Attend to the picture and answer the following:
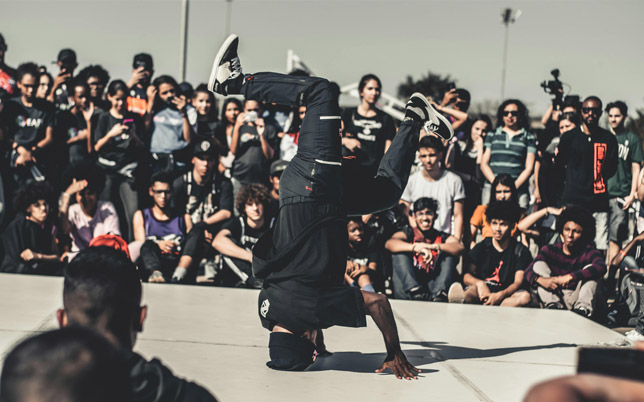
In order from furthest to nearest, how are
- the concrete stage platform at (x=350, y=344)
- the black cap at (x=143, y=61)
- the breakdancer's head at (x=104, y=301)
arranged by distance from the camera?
the black cap at (x=143, y=61), the concrete stage platform at (x=350, y=344), the breakdancer's head at (x=104, y=301)

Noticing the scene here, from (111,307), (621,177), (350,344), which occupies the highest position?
(621,177)

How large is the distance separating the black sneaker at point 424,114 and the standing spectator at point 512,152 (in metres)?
3.10

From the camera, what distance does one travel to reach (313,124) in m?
4.28

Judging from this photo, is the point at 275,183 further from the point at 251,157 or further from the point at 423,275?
the point at 423,275

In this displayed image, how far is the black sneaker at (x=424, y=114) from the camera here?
198 inches

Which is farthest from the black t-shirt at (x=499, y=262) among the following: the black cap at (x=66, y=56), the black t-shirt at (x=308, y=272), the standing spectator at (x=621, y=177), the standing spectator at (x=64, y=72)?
the black cap at (x=66, y=56)

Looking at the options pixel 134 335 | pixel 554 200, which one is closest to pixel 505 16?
pixel 554 200

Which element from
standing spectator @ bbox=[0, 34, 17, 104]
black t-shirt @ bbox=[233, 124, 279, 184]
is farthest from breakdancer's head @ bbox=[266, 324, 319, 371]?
standing spectator @ bbox=[0, 34, 17, 104]

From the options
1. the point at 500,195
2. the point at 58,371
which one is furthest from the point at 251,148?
the point at 58,371

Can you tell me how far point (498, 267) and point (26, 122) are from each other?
5.14m

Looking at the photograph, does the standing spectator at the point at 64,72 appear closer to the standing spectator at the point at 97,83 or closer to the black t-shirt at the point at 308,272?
the standing spectator at the point at 97,83

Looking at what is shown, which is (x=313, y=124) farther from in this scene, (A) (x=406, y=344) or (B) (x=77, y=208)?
(B) (x=77, y=208)

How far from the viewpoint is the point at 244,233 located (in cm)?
731

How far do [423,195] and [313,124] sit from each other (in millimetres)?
3639
